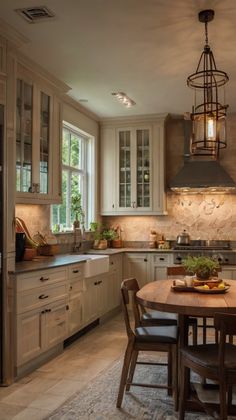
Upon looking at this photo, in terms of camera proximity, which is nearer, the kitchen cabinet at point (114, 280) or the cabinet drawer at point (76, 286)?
the cabinet drawer at point (76, 286)

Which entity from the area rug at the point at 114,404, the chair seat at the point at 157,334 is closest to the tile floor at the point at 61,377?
the area rug at the point at 114,404

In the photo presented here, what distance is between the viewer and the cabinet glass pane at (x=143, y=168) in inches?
253

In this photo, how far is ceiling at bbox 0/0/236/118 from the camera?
124 inches

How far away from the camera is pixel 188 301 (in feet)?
9.09

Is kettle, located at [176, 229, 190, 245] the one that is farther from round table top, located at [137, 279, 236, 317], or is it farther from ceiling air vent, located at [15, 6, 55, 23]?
ceiling air vent, located at [15, 6, 55, 23]

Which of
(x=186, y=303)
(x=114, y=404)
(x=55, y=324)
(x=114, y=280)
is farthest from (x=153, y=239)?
(x=186, y=303)

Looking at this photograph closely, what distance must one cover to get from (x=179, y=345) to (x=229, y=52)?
8.91 ft

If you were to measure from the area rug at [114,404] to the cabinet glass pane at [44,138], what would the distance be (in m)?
2.06

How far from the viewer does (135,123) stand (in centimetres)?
646

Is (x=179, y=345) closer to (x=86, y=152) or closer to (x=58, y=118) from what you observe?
(x=58, y=118)

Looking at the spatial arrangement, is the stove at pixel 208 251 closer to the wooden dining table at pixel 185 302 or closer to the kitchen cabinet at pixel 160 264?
the kitchen cabinet at pixel 160 264

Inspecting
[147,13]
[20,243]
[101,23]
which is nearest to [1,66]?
[101,23]

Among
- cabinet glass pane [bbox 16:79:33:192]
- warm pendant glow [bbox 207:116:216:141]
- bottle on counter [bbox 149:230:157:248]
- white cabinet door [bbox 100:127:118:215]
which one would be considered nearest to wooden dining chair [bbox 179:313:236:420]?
warm pendant glow [bbox 207:116:216:141]

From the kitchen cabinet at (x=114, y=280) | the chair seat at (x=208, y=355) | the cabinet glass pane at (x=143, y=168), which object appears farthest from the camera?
the cabinet glass pane at (x=143, y=168)
